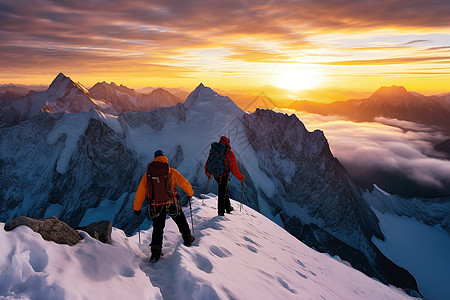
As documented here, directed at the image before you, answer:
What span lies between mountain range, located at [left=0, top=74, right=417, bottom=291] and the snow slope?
13113mm

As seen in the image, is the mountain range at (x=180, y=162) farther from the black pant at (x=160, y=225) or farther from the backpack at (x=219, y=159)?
the black pant at (x=160, y=225)

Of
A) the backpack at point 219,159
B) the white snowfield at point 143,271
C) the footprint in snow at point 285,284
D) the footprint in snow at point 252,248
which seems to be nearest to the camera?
the white snowfield at point 143,271

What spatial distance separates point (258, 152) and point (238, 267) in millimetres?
62778

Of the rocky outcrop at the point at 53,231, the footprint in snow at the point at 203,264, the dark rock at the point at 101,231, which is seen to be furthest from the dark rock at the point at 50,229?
the footprint in snow at the point at 203,264

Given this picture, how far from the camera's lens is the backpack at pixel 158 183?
727 cm

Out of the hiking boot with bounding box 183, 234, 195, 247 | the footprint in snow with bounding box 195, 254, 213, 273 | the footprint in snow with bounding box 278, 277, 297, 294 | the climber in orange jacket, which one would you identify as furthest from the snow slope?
the climber in orange jacket

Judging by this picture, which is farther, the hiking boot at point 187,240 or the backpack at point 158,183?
the hiking boot at point 187,240

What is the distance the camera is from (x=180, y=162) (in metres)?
55.1

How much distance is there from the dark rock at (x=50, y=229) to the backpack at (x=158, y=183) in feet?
7.08

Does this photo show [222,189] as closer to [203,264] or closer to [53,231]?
[203,264]

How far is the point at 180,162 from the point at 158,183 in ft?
159

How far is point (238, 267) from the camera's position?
6.86 metres

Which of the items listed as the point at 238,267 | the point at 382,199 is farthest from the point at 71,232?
the point at 382,199

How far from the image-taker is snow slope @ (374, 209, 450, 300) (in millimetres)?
80188
